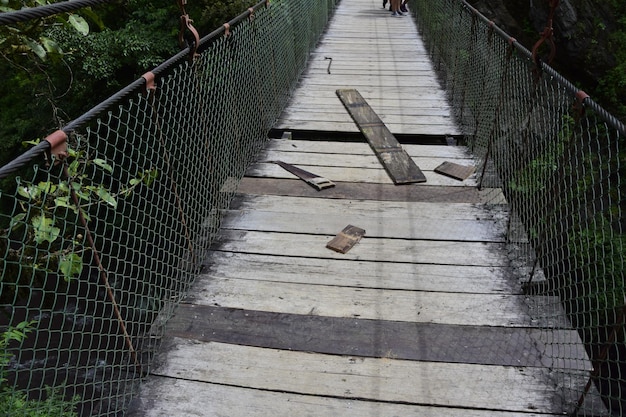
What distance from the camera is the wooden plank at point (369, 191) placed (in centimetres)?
329

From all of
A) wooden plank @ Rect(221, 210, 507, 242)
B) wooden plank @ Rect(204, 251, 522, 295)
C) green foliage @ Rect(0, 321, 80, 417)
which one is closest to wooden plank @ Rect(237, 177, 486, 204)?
wooden plank @ Rect(221, 210, 507, 242)

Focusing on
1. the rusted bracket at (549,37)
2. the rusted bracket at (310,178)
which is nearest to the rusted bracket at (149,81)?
the rusted bracket at (310,178)

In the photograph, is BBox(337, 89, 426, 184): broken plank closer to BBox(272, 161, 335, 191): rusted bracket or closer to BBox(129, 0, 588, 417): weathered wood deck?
BBox(129, 0, 588, 417): weathered wood deck

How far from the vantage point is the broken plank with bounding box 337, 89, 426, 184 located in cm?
356

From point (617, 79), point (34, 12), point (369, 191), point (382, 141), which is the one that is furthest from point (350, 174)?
point (617, 79)

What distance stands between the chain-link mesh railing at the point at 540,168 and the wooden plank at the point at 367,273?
0.64 ft

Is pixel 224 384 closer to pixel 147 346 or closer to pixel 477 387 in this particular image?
pixel 147 346

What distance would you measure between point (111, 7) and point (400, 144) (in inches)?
310

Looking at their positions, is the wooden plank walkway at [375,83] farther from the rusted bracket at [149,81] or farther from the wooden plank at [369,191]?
the rusted bracket at [149,81]

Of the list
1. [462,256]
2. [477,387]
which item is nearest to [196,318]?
[477,387]

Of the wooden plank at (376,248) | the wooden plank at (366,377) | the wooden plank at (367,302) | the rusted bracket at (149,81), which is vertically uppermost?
the rusted bracket at (149,81)

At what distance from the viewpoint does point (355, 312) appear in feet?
7.68

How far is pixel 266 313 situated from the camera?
A: 92.1 inches

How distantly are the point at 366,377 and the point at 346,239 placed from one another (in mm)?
995
